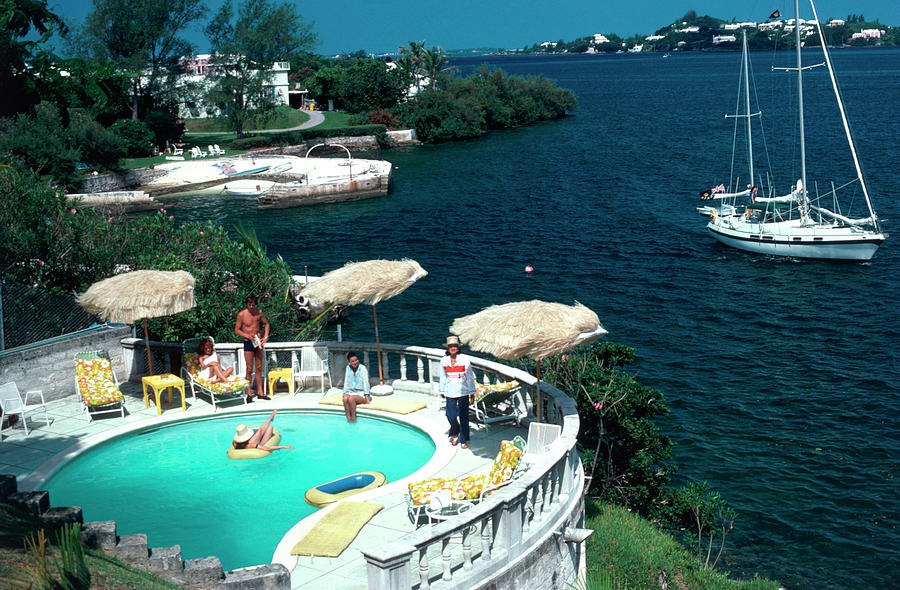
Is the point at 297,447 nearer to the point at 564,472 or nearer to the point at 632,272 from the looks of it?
the point at 564,472

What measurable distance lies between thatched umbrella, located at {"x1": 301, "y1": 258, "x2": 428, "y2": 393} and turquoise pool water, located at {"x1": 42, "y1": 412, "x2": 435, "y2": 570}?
6.78ft

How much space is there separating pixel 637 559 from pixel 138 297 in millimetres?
9548

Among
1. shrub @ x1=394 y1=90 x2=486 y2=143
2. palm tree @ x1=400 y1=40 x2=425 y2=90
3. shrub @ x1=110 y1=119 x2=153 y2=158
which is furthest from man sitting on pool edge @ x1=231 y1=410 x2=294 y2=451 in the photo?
palm tree @ x1=400 y1=40 x2=425 y2=90

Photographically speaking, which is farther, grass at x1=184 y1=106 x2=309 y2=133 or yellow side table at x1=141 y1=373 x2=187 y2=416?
grass at x1=184 y1=106 x2=309 y2=133

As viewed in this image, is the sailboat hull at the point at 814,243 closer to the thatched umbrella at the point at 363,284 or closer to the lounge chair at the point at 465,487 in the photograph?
the thatched umbrella at the point at 363,284

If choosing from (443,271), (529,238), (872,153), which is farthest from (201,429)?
(872,153)

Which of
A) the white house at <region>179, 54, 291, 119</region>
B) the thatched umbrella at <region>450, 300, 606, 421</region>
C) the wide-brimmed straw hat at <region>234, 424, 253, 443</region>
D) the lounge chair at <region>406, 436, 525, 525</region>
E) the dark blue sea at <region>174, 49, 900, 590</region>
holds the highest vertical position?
the white house at <region>179, 54, 291, 119</region>

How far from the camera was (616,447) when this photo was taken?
1784 cm

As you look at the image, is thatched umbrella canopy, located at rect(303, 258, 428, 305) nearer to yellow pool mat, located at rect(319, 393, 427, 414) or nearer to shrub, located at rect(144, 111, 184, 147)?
yellow pool mat, located at rect(319, 393, 427, 414)

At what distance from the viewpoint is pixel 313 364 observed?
55.2 feet

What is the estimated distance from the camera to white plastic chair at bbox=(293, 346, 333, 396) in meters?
16.7

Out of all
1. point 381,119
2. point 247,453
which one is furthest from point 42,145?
point 247,453

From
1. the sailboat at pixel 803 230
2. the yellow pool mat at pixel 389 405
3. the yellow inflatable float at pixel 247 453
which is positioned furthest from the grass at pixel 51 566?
the sailboat at pixel 803 230

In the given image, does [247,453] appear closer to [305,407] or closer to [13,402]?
[305,407]
